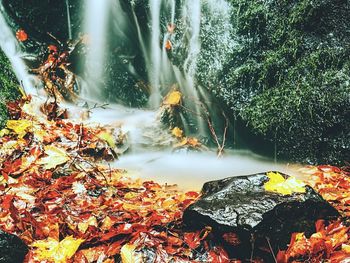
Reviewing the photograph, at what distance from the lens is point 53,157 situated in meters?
3.92

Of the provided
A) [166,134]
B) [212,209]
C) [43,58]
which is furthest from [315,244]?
[43,58]

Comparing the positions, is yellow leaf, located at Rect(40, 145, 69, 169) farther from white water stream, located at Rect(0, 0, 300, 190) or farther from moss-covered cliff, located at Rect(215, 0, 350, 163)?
moss-covered cliff, located at Rect(215, 0, 350, 163)

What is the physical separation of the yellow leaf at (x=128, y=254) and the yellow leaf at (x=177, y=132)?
338cm

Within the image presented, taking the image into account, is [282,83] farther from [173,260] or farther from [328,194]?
[173,260]

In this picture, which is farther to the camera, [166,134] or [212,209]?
[166,134]

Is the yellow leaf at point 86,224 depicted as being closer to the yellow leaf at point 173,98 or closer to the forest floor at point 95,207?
the forest floor at point 95,207

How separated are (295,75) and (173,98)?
246 centimetres

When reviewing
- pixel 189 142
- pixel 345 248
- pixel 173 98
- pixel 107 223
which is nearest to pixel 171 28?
pixel 173 98

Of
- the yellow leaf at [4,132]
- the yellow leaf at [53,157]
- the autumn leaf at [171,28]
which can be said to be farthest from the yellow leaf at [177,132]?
the yellow leaf at [4,132]

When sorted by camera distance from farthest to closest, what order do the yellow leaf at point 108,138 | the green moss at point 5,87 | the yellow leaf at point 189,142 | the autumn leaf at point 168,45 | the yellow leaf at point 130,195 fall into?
the autumn leaf at point 168,45 → the yellow leaf at point 189,142 → the yellow leaf at point 108,138 → the green moss at point 5,87 → the yellow leaf at point 130,195

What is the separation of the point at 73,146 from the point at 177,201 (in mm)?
1868

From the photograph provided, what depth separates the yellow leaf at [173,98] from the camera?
602cm

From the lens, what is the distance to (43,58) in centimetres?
706

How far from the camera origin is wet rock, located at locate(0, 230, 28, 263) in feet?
6.83
